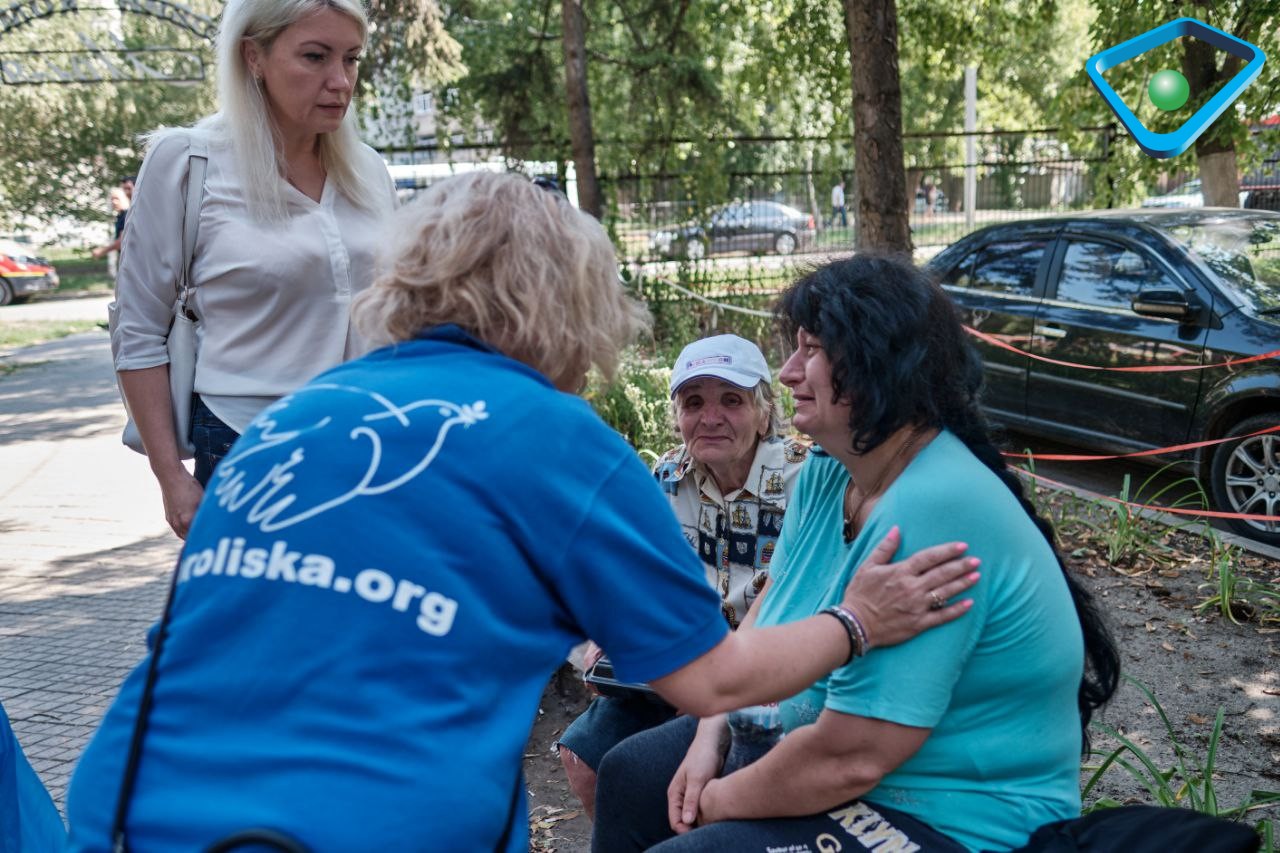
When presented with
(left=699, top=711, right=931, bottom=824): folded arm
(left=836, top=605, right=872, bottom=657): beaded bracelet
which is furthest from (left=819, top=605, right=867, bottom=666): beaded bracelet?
(left=699, top=711, right=931, bottom=824): folded arm

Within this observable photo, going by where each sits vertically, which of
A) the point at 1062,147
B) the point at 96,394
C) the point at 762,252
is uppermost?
the point at 1062,147

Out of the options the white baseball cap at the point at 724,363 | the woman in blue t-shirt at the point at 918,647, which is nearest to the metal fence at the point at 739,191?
the white baseball cap at the point at 724,363

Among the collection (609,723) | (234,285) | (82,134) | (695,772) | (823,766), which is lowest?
(609,723)

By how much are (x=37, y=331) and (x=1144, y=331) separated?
17.0 metres

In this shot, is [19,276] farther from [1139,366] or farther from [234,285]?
[234,285]

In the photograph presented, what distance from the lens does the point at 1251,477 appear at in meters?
5.96

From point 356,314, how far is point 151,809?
674mm

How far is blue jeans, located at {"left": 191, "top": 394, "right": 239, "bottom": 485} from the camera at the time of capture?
9.05ft

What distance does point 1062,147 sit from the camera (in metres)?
15.5

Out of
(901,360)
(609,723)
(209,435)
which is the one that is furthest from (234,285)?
(901,360)

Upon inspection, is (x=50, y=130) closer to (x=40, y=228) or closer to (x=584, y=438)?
(x=40, y=228)

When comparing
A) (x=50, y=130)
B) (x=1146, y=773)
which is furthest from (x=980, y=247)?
(x=50, y=130)

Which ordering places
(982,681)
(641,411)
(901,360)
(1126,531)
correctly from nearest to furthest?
(982,681), (901,360), (1126,531), (641,411)

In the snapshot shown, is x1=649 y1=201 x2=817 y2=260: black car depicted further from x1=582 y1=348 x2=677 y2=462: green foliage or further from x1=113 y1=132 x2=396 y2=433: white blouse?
x1=113 y1=132 x2=396 y2=433: white blouse
